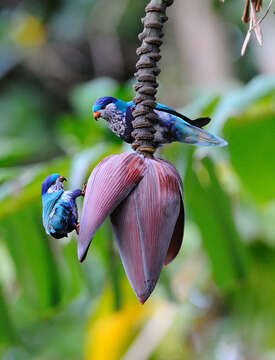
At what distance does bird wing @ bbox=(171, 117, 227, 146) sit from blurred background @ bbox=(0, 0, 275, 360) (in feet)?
1.39

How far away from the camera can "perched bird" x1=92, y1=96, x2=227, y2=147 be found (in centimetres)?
41

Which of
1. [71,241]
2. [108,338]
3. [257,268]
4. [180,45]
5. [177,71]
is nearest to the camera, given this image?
[71,241]

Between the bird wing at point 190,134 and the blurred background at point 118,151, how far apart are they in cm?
42

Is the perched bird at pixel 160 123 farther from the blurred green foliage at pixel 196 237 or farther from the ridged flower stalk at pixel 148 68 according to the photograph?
the blurred green foliage at pixel 196 237

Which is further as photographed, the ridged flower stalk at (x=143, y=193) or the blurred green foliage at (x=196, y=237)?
the blurred green foliage at (x=196, y=237)

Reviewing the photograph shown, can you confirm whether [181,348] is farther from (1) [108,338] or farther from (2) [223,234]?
(2) [223,234]

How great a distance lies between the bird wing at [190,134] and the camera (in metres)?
0.41

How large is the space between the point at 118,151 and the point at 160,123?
22.0 inches

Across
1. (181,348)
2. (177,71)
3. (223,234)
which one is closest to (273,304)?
(181,348)

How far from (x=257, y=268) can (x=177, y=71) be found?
181 centimetres

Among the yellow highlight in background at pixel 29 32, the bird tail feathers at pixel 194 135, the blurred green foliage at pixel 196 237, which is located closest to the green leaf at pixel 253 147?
the blurred green foliage at pixel 196 237

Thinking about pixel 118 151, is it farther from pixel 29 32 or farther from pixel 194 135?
pixel 29 32

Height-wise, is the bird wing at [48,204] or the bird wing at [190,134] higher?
the bird wing at [190,134]

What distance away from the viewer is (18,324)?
5.68ft
